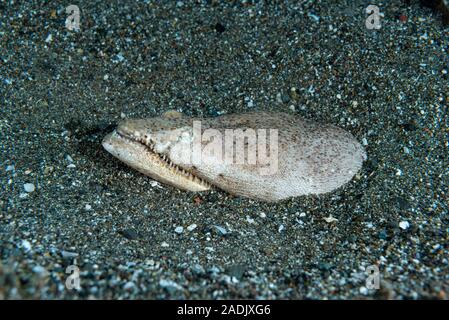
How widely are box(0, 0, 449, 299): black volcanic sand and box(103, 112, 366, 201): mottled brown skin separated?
0.14 m

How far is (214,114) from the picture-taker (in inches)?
205

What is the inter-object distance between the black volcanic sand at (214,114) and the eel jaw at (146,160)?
181 millimetres

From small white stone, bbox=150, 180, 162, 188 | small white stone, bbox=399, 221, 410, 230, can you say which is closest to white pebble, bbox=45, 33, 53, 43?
small white stone, bbox=150, 180, 162, 188

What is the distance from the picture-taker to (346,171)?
457 centimetres

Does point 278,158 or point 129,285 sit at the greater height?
point 278,158

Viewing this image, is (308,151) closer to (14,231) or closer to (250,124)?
(250,124)

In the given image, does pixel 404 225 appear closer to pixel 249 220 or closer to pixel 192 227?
pixel 249 220

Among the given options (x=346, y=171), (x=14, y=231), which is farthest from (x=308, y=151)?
(x=14, y=231)

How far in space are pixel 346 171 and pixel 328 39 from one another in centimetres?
195

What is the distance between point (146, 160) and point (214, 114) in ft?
4.32

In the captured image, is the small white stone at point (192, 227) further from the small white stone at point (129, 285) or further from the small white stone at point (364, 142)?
the small white stone at point (364, 142)

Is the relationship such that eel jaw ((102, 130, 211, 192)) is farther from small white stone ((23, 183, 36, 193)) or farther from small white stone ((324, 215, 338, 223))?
small white stone ((324, 215, 338, 223))

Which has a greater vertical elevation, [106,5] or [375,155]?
[106,5]

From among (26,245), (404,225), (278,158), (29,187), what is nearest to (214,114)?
(278,158)
